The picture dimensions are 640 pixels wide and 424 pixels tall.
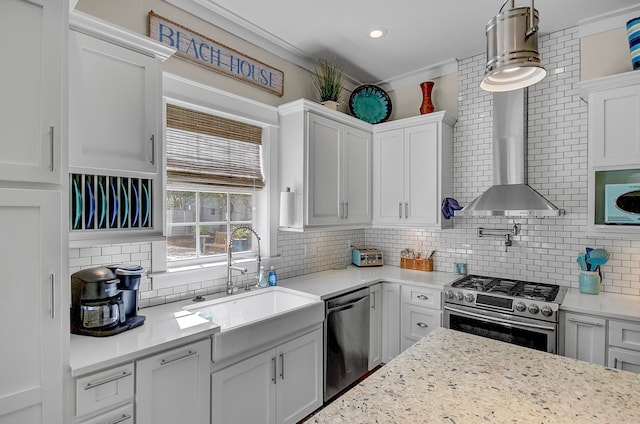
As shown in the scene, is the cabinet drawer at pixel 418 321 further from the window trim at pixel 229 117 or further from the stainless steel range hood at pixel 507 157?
the window trim at pixel 229 117

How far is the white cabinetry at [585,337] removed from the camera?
2.26m

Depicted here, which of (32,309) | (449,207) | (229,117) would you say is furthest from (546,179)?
(32,309)

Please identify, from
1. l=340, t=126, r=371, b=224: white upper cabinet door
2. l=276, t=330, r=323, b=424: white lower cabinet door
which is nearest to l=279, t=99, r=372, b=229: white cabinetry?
l=340, t=126, r=371, b=224: white upper cabinet door

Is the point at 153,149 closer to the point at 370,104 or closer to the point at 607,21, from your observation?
the point at 370,104

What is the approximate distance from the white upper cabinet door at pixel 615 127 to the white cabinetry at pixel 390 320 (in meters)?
1.85

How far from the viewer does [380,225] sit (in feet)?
11.9

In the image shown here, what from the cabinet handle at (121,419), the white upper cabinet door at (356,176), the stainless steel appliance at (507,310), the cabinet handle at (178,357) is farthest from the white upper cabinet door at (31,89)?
the stainless steel appliance at (507,310)

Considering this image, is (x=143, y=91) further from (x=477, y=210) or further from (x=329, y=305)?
(x=477, y=210)

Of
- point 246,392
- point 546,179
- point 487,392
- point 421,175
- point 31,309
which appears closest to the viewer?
point 487,392

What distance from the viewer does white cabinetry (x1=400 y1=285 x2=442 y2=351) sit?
9.70 ft

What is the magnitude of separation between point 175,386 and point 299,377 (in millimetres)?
952

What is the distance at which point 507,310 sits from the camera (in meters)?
2.56

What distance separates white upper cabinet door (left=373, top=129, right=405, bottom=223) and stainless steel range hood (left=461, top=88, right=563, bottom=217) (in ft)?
2.44

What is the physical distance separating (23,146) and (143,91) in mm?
686
